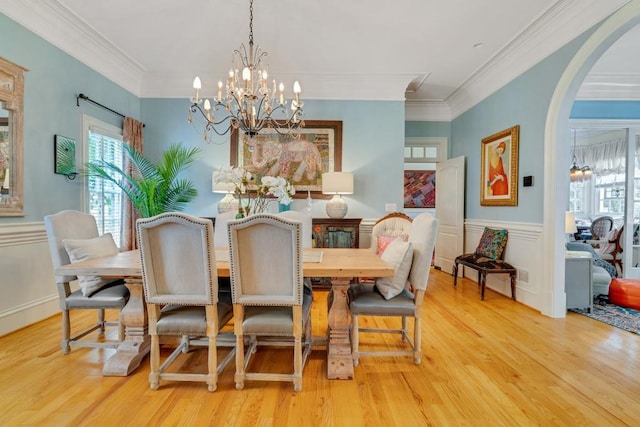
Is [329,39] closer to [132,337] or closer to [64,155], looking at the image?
[64,155]

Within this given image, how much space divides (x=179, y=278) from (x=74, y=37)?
10.5ft

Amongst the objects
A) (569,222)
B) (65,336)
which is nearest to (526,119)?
(569,222)

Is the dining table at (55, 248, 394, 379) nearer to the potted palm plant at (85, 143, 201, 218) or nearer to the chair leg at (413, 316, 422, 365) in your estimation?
the chair leg at (413, 316, 422, 365)

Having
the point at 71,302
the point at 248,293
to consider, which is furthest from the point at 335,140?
the point at 71,302

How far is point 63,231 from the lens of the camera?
2.37 metres

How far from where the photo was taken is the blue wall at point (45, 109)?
2859 mm

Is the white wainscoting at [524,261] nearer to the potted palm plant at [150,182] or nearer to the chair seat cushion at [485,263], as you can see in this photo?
the chair seat cushion at [485,263]

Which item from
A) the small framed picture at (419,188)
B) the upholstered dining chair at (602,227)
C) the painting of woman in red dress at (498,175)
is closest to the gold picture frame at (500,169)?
the painting of woman in red dress at (498,175)

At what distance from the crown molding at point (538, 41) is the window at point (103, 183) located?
483 centimetres

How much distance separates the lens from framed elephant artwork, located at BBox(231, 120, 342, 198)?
4.60 metres

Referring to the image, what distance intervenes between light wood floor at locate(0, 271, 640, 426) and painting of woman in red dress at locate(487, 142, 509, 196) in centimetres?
190

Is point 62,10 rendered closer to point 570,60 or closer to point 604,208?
point 570,60

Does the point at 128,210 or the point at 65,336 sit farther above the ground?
the point at 128,210

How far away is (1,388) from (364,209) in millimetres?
3897
